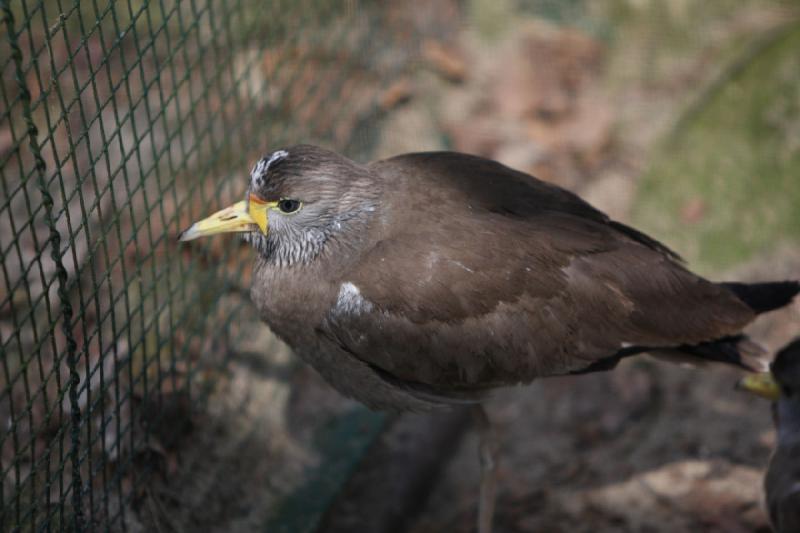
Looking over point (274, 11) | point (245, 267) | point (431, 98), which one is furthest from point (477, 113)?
point (245, 267)

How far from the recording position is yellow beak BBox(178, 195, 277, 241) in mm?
3645

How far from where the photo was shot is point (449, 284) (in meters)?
3.42

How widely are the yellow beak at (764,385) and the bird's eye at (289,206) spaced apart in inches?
82.5

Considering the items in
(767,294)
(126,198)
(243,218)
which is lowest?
(767,294)

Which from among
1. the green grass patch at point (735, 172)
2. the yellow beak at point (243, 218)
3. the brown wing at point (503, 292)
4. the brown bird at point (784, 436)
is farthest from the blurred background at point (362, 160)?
the brown wing at point (503, 292)

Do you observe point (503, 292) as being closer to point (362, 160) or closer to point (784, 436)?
point (784, 436)

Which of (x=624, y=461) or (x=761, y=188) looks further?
(x=761, y=188)

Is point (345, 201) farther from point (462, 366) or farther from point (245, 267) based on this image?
point (245, 267)

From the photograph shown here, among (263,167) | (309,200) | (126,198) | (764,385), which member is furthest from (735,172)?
(126,198)

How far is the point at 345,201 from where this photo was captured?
367 centimetres

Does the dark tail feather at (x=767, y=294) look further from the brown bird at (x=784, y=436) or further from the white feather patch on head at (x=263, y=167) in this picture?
the white feather patch on head at (x=263, y=167)

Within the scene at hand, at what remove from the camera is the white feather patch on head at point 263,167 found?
362 cm

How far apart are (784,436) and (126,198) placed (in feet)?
10.6

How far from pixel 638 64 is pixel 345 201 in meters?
3.46
